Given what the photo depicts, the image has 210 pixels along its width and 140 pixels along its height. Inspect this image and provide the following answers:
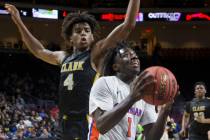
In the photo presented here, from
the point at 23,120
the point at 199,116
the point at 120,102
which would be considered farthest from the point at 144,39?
the point at 120,102

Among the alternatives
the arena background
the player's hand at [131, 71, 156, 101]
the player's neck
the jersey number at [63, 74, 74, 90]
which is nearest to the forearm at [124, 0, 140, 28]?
the player's neck

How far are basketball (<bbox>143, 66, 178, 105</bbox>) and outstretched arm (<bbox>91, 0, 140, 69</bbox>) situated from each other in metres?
0.93

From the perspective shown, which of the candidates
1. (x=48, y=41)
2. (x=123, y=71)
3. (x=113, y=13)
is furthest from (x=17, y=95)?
(x=123, y=71)

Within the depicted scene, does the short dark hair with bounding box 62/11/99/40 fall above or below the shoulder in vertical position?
above

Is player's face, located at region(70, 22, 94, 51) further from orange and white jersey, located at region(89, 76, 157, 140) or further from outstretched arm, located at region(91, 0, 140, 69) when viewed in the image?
orange and white jersey, located at region(89, 76, 157, 140)

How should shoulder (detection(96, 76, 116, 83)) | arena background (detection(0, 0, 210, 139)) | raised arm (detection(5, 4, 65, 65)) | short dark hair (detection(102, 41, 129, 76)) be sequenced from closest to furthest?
shoulder (detection(96, 76, 116, 83)) < short dark hair (detection(102, 41, 129, 76)) < raised arm (detection(5, 4, 65, 65)) < arena background (detection(0, 0, 210, 139))

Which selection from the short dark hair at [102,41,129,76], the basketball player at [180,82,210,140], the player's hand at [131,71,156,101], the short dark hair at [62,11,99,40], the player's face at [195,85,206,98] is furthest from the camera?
the player's face at [195,85,206,98]

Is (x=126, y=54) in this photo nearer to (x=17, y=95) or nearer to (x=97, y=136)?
(x=97, y=136)

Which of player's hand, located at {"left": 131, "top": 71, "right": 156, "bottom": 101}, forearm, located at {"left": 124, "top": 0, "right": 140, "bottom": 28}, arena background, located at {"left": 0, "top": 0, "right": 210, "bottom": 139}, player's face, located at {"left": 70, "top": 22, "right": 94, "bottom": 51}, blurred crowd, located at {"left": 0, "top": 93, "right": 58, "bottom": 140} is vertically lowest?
blurred crowd, located at {"left": 0, "top": 93, "right": 58, "bottom": 140}

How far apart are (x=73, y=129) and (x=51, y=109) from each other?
48.4 ft

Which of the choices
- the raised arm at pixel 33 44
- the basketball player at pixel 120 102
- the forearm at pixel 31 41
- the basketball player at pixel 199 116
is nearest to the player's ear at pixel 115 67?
the basketball player at pixel 120 102

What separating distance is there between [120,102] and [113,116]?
17cm

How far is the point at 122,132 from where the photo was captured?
10.9ft

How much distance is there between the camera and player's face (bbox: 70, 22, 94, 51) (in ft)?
14.8
